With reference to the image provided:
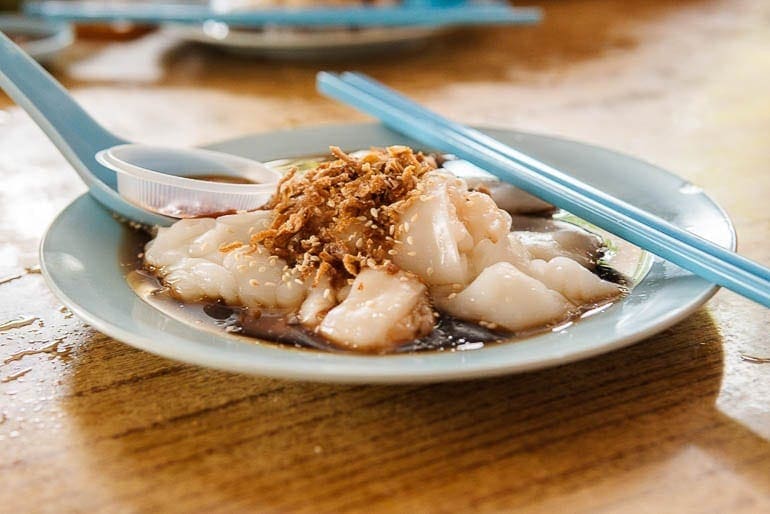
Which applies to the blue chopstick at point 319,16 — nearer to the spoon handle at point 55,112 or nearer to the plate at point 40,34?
the plate at point 40,34

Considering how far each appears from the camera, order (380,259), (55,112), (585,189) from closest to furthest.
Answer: (380,259)
(585,189)
(55,112)

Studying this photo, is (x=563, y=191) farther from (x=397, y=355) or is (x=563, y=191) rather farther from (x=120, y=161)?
(x=120, y=161)

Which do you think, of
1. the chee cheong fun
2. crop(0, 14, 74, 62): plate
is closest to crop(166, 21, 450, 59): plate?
crop(0, 14, 74, 62): plate

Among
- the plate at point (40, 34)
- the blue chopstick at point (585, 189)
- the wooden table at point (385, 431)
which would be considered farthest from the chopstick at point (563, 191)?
the plate at point (40, 34)

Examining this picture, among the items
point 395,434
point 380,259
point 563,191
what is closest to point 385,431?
point 395,434

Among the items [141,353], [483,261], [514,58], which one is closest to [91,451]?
[141,353]

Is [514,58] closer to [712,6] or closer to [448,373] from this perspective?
[712,6]
